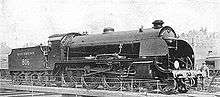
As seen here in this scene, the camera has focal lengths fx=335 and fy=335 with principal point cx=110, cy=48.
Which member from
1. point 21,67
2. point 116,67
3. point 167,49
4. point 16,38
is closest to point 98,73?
point 116,67

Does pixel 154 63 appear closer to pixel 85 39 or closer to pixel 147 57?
pixel 147 57

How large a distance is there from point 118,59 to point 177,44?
318 centimetres

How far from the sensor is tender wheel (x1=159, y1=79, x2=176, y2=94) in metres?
15.9

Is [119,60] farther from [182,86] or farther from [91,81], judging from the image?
[182,86]

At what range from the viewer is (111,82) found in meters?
17.8

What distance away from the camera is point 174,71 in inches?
632

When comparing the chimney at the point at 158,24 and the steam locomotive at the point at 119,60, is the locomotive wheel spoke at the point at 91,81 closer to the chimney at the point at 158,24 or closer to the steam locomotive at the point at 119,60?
the steam locomotive at the point at 119,60

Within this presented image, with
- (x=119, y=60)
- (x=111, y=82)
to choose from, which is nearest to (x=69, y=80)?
(x=111, y=82)

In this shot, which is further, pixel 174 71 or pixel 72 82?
pixel 72 82

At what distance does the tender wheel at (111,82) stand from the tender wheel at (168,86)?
2.41 meters

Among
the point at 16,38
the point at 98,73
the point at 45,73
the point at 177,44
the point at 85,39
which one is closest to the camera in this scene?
the point at 177,44

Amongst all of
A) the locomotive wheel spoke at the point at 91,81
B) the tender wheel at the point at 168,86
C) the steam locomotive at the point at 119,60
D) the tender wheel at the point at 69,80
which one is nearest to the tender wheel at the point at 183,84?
the steam locomotive at the point at 119,60

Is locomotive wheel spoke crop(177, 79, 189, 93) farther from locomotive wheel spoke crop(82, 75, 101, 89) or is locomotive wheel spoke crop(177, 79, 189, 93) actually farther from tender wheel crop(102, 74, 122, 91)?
locomotive wheel spoke crop(82, 75, 101, 89)

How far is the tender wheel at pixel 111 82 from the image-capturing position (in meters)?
17.8
